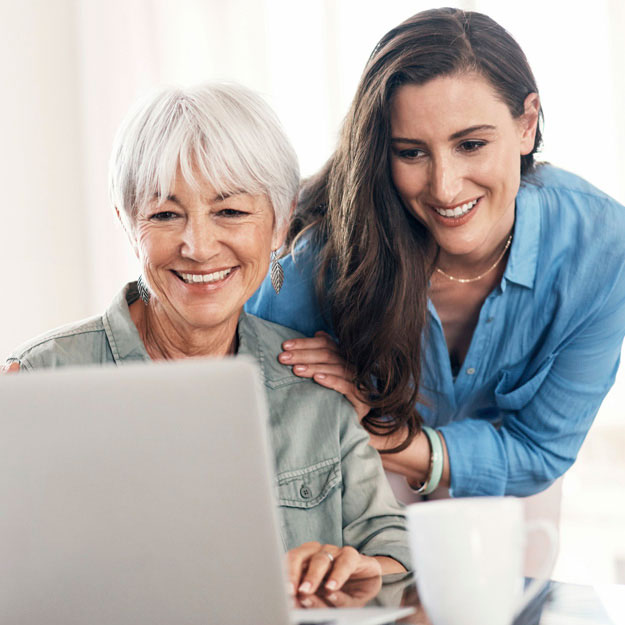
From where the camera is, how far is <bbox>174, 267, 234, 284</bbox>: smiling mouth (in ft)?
4.52

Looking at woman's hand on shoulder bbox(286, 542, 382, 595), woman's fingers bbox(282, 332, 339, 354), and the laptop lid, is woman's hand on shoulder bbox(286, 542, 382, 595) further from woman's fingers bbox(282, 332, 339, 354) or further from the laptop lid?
woman's fingers bbox(282, 332, 339, 354)

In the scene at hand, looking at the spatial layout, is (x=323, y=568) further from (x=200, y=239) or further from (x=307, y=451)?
(x=200, y=239)

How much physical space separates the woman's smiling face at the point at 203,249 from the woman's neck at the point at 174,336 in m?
0.02

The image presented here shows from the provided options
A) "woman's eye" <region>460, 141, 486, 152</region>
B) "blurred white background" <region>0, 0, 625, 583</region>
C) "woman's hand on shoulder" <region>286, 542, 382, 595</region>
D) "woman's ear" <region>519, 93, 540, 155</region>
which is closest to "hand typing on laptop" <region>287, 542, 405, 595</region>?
"woman's hand on shoulder" <region>286, 542, 382, 595</region>

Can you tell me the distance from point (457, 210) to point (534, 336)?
0.35 meters

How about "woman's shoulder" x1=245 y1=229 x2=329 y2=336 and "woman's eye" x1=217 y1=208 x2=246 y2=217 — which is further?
"woman's shoulder" x1=245 y1=229 x2=329 y2=336

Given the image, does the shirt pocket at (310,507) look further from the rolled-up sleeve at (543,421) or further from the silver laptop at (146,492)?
the silver laptop at (146,492)

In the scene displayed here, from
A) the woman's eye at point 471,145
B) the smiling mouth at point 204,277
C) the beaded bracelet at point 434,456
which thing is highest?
the woman's eye at point 471,145

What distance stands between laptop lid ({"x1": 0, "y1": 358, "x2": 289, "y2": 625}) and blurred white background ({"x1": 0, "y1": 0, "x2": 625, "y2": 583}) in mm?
2207

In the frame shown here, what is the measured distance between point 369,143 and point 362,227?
164 millimetres

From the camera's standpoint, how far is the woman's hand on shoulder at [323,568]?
0.88 meters

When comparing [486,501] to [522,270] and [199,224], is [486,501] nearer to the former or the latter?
[199,224]

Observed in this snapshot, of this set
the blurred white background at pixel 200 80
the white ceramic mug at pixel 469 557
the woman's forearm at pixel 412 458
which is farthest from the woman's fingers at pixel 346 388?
the blurred white background at pixel 200 80

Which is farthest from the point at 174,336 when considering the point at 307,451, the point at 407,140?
the point at 407,140
